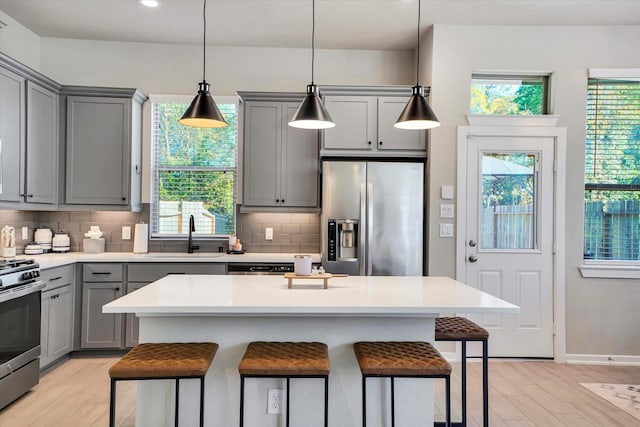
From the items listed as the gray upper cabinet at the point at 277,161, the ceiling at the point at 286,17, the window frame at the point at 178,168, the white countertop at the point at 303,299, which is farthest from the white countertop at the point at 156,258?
the ceiling at the point at 286,17

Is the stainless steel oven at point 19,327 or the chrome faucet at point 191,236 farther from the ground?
the chrome faucet at point 191,236

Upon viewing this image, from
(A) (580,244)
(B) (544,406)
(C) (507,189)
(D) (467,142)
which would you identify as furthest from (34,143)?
(A) (580,244)

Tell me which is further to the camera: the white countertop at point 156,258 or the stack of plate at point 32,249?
the stack of plate at point 32,249

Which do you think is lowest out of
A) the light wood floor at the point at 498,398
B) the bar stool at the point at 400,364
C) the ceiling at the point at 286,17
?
the light wood floor at the point at 498,398

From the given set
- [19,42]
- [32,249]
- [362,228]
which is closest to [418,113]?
Answer: [362,228]

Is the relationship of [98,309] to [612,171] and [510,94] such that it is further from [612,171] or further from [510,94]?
[612,171]

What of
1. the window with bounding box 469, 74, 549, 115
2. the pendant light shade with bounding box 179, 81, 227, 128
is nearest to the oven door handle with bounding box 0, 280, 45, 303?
the pendant light shade with bounding box 179, 81, 227, 128

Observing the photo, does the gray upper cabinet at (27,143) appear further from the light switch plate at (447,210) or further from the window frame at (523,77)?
the window frame at (523,77)

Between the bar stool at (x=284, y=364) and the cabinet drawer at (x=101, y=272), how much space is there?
2.33 metres

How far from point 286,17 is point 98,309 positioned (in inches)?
123

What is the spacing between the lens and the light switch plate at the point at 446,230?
3947mm

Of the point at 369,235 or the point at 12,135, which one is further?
the point at 369,235

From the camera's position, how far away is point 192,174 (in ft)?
14.8

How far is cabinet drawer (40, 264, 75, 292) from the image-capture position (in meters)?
3.39
